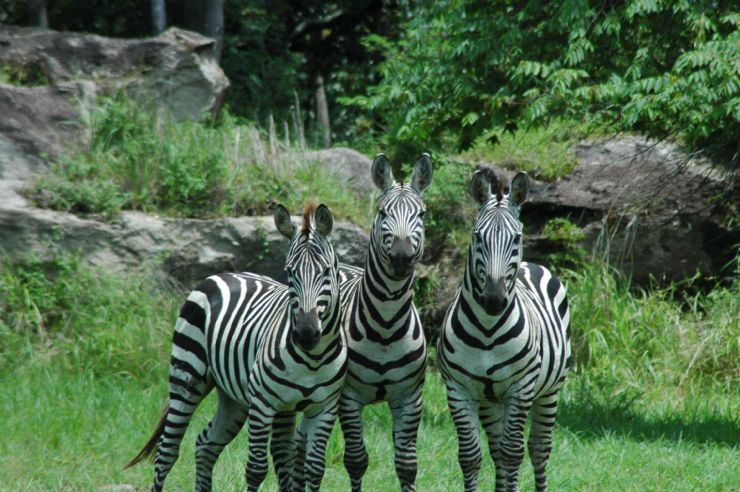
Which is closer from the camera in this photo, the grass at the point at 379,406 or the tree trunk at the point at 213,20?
the grass at the point at 379,406

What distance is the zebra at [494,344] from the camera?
541 cm

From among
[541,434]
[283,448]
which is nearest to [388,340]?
[283,448]

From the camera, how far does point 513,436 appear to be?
577cm

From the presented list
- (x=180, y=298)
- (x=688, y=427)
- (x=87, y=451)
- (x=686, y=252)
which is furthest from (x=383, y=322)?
(x=686, y=252)

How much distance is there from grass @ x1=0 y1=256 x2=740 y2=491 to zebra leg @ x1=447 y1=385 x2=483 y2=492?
50.3 inches

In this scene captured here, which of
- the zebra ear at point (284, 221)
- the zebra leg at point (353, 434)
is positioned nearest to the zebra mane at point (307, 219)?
the zebra ear at point (284, 221)

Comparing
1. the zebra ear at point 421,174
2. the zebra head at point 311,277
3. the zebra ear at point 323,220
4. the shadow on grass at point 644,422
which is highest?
the zebra ear at point 421,174

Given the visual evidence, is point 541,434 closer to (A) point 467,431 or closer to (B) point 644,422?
(A) point 467,431

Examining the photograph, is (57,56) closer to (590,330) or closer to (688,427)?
(590,330)

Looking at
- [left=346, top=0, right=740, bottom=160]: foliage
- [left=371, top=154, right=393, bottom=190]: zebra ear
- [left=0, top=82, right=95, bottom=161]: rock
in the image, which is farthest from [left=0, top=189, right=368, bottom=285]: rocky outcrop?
[left=371, top=154, right=393, bottom=190]: zebra ear

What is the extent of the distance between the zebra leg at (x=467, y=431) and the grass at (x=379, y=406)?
1276 millimetres

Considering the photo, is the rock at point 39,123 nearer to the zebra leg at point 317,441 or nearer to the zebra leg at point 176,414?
the zebra leg at point 176,414

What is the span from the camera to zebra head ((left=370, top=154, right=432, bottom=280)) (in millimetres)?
5266

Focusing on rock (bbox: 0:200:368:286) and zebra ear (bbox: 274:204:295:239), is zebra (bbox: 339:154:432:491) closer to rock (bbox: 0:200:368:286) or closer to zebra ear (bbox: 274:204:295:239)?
zebra ear (bbox: 274:204:295:239)
